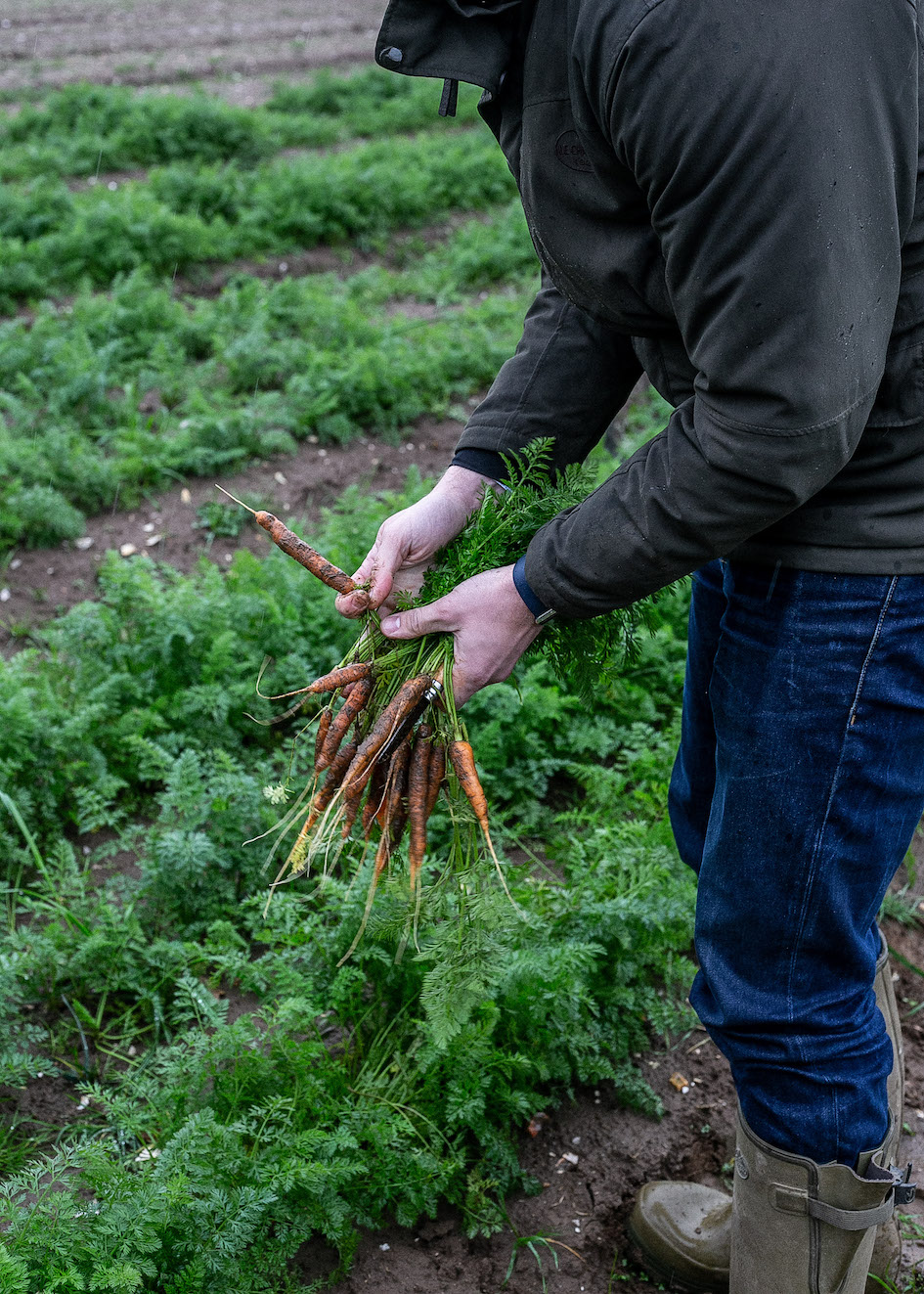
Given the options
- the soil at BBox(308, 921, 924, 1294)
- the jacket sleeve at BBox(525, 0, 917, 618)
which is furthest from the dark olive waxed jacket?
the soil at BBox(308, 921, 924, 1294)

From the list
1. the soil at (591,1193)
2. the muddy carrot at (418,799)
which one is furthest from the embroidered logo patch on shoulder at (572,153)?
the soil at (591,1193)

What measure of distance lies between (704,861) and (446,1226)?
1.12 meters

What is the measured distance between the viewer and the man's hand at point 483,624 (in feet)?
6.25

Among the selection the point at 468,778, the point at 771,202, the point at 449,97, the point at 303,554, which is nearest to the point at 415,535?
the point at 303,554

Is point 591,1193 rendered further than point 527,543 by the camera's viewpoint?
Yes

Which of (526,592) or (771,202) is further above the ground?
(771,202)

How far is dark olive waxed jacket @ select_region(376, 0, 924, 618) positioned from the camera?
4.36 feet

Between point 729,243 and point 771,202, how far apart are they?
6cm

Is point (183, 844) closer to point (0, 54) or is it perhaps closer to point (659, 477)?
point (659, 477)

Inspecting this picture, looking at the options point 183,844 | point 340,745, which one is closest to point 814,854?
point 340,745

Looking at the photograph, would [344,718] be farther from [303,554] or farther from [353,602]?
[303,554]

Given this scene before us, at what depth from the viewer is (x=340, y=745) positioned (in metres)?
2.33

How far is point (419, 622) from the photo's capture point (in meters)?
2.03

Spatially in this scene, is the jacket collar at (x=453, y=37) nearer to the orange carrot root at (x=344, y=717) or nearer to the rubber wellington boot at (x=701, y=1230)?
the orange carrot root at (x=344, y=717)
